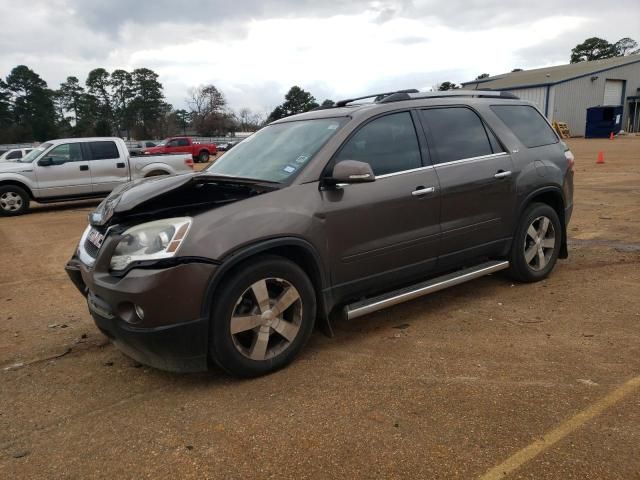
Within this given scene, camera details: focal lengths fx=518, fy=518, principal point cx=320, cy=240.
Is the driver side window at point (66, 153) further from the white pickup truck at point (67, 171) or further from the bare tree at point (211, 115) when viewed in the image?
the bare tree at point (211, 115)

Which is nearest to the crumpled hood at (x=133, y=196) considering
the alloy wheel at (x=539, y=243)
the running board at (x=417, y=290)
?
the running board at (x=417, y=290)

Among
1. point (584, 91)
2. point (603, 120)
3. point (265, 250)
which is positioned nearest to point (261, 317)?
point (265, 250)

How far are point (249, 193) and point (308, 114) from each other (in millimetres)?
1408

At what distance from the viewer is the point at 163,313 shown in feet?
9.78

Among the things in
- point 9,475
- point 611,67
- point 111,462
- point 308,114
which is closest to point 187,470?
point 111,462

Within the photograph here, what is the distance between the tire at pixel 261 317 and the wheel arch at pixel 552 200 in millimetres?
2540

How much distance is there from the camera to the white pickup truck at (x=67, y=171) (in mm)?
12141

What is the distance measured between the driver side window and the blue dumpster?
41673 millimetres

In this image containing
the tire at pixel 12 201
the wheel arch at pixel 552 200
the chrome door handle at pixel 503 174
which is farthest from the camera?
the tire at pixel 12 201

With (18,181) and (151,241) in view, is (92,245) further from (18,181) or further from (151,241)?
(18,181)

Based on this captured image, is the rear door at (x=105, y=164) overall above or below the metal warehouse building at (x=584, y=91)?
below

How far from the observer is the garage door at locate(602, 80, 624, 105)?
4853cm

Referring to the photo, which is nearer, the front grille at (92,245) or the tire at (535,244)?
the front grille at (92,245)

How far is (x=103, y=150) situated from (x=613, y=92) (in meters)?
50.6
